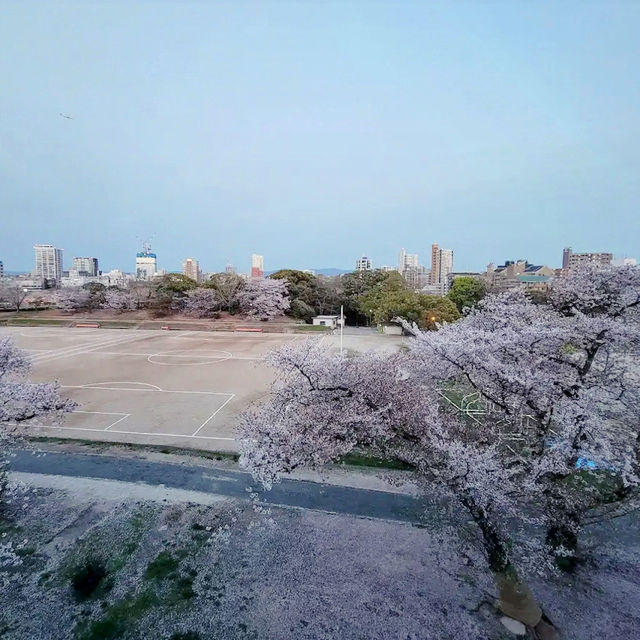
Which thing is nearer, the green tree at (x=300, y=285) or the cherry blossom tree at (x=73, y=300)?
the green tree at (x=300, y=285)

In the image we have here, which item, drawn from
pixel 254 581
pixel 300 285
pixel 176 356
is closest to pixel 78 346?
pixel 176 356

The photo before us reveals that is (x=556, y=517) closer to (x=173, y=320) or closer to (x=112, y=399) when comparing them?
(x=112, y=399)

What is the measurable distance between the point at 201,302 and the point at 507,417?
126 ft

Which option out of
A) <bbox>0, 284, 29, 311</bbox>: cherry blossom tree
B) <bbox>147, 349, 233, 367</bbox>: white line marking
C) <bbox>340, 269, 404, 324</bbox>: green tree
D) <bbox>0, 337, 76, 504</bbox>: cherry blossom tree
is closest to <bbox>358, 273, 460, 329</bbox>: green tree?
<bbox>340, 269, 404, 324</bbox>: green tree

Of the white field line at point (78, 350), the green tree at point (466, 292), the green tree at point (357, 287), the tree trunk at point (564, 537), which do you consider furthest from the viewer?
the green tree at point (357, 287)

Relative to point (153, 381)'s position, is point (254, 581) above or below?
below

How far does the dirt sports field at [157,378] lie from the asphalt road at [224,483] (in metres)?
1.27

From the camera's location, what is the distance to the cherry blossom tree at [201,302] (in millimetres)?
41375

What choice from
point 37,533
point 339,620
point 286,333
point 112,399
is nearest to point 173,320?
point 286,333

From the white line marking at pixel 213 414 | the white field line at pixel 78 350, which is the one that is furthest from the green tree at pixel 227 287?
the white line marking at pixel 213 414

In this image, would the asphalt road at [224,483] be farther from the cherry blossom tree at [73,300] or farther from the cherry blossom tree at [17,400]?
the cherry blossom tree at [73,300]

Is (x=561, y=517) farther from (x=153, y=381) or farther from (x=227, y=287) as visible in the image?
(x=227, y=287)

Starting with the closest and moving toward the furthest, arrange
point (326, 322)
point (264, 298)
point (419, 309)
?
point (419, 309)
point (326, 322)
point (264, 298)

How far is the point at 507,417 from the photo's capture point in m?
6.47
